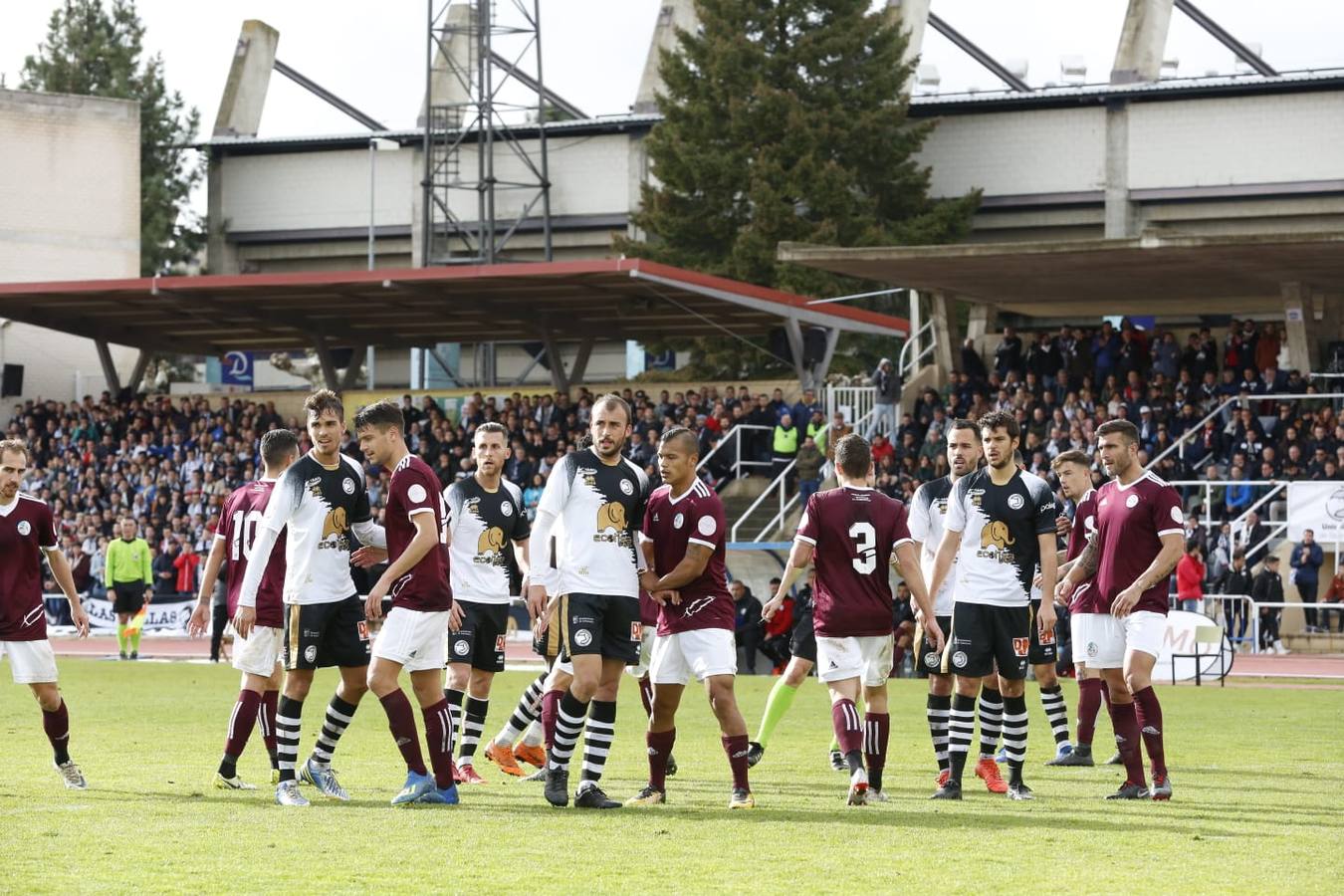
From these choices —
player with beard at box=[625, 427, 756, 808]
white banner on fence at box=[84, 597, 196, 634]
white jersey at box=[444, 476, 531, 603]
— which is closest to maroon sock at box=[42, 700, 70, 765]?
white jersey at box=[444, 476, 531, 603]

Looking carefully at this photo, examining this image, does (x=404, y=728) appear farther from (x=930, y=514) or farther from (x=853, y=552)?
(x=930, y=514)

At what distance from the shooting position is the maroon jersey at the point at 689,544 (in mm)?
10609

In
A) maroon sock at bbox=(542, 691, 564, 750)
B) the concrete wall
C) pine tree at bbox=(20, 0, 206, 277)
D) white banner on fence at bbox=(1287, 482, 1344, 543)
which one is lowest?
maroon sock at bbox=(542, 691, 564, 750)

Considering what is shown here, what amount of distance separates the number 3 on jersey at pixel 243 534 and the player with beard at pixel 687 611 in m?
3.41

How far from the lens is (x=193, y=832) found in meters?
9.51

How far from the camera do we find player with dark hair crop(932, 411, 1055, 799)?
1145 cm

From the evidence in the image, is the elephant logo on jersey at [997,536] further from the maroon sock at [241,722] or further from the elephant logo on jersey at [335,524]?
the maroon sock at [241,722]

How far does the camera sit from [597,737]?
1061 cm

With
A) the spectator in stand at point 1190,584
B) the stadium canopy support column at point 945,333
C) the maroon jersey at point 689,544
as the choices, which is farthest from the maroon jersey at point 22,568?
the stadium canopy support column at point 945,333

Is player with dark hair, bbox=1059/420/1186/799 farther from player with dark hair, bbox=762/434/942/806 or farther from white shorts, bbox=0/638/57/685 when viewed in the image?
white shorts, bbox=0/638/57/685

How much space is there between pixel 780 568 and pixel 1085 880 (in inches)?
971

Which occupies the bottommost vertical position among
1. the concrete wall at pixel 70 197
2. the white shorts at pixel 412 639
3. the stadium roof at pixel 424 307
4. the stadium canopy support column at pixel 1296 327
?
the white shorts at pixel 412 639

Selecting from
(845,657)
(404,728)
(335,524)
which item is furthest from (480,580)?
(845,657)

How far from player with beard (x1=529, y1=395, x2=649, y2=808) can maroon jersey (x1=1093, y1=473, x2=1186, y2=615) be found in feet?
9.82
